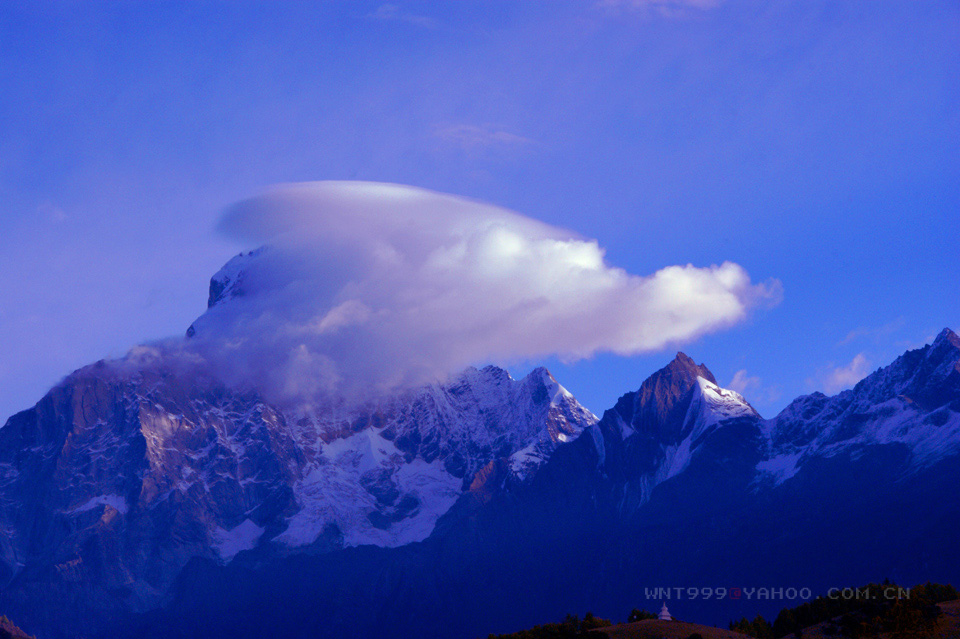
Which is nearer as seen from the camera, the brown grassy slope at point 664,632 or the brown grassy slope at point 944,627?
the brown grassy slope at point 944,627

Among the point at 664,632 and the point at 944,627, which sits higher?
the point at 664,632

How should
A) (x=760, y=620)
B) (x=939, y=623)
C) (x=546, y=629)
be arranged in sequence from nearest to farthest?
(x=939, y=623), (x=546, y=629), (x=760, y=620)

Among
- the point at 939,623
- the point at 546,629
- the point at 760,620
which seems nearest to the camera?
the point at 939,623

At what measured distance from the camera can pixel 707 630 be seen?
540 ft

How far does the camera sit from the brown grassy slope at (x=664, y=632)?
15875cm

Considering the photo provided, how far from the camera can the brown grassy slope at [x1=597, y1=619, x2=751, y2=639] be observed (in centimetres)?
15875

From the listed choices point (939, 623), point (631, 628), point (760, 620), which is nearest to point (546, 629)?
point (631, 628)

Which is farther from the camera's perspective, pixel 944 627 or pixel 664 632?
pixel 664 632

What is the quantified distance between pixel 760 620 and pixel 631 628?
39075 mm

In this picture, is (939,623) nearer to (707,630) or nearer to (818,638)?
(818,638)

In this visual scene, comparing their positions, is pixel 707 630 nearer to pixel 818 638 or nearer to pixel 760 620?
pixel 818 638

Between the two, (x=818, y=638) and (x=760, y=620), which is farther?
(x=760, y=620)

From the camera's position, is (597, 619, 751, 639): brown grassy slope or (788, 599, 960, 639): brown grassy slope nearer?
(788, 599, 960, 639): brown grassy slope

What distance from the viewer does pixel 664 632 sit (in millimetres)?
160500
